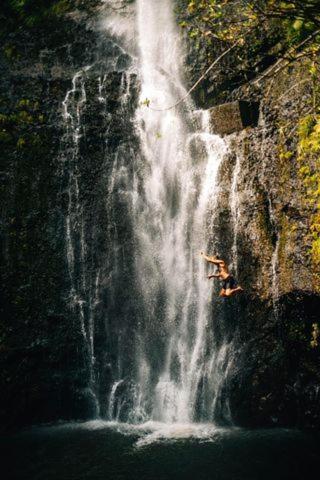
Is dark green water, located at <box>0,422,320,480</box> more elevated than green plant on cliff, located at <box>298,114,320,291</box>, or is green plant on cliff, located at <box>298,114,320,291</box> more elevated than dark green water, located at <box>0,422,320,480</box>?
green plant on cliff, located at <box>298,114,320,291</box>

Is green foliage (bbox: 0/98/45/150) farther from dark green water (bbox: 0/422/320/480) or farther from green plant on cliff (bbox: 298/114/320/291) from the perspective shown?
dark green water (bbox: 0/422/320/480)

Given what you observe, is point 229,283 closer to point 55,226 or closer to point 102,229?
point 102,229

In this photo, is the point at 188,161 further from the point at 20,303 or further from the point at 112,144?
the point at 20,303

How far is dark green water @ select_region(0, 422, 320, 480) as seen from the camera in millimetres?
6879

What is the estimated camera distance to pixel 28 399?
984 centimetres

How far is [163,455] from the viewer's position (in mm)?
7359

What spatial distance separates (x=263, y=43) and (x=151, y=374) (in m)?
8.03

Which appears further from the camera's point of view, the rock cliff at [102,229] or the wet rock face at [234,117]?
the wet rock face at [234,117]

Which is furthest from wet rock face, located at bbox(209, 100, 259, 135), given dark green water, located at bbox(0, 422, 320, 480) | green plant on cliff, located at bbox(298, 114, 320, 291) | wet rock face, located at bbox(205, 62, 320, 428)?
dark green water, located at bbox(0, 422, 320, 480)

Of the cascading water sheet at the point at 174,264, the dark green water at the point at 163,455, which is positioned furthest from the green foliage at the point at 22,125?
the dark green water at the point at 163,455

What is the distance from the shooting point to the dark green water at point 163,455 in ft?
22.6

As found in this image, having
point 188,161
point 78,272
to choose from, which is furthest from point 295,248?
point 78,272

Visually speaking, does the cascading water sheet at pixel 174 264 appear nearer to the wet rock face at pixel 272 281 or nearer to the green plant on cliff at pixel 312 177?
the wet rock face at pixel 272 281

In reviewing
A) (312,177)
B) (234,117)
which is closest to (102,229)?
(234,117)
